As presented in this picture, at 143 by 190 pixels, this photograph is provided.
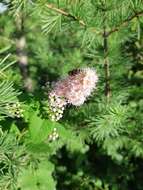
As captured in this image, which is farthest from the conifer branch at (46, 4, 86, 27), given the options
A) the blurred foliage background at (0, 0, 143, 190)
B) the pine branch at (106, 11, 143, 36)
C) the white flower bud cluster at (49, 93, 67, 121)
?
the white flower bud cluster at (49, 93, 67, 121)

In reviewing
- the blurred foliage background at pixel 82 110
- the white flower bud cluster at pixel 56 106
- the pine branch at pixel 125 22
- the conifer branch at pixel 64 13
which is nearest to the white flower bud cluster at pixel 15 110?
the blurred foliage background at pixel 82 110

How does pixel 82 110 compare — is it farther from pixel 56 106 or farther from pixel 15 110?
pixel 15 110

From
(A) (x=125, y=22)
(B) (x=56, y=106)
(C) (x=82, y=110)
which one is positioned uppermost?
(A) (x=125, y=22)

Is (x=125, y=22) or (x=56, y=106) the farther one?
(x=125, y=22)

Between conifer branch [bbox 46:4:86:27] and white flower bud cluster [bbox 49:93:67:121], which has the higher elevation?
conifer branch [bbox 46:4:86:27]

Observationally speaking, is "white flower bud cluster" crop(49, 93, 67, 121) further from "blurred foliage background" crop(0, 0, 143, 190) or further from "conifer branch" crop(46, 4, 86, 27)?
"conifer branch" crop(46, 4, 86, 27)

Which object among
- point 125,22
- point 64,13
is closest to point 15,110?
point 64,13

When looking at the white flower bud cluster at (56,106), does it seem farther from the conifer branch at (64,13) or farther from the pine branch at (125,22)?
the pine branch at (125,22)
